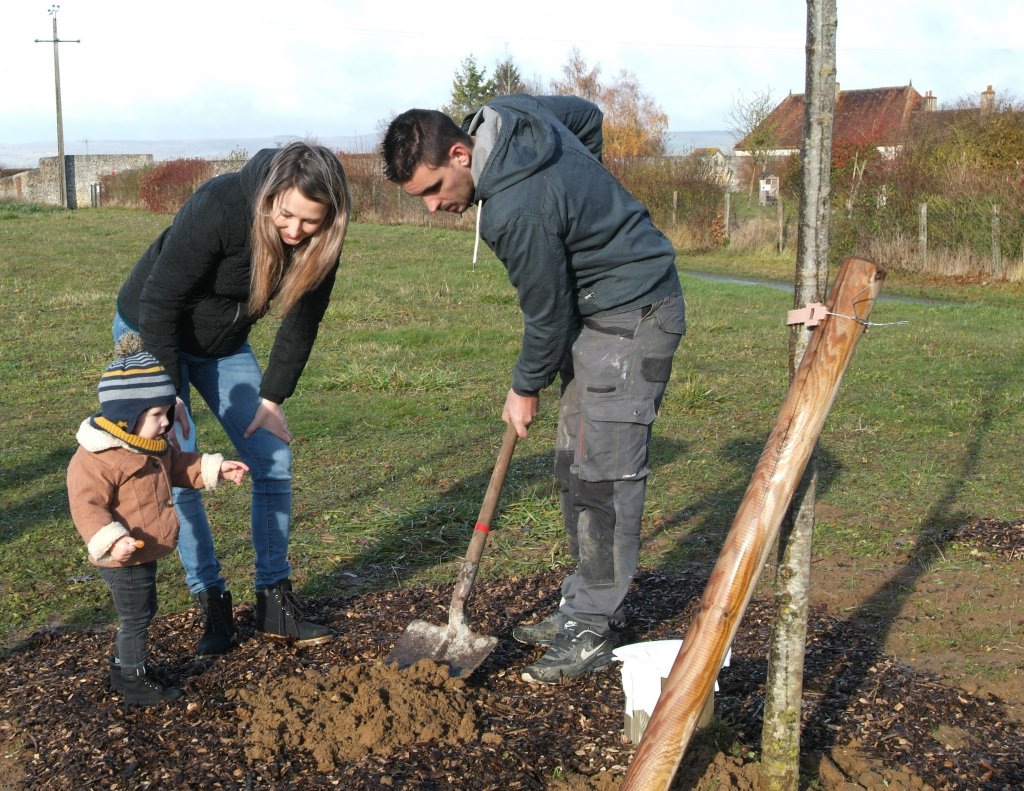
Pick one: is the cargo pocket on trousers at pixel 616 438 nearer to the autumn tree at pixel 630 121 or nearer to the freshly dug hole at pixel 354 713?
the freshly dug hole at pixel 354 713

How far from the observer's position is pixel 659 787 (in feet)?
7.66

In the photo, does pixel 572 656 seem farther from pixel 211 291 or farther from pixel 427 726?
pixel 211 291

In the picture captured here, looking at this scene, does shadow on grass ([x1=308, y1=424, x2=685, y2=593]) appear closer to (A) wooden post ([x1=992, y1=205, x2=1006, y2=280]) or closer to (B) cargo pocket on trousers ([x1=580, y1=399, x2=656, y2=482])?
(B) cargo pocket on trousers ([x1=580, y1=399, x2=656, y2=482])

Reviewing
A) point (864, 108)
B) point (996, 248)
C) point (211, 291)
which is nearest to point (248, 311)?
point (211, 291)

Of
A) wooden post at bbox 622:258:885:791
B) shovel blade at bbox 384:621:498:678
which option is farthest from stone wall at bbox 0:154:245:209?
wooden post at bbox 622:258:885:791

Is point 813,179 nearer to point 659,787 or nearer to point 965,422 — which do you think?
point 659,787

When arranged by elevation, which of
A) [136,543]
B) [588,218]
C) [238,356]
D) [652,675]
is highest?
[588,218]

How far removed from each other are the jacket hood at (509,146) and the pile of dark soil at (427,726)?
1565 millimetres

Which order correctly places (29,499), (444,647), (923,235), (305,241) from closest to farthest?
(305,241) < (444,647) < (29,499) < (923,235)

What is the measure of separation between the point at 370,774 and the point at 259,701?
522 millimetres

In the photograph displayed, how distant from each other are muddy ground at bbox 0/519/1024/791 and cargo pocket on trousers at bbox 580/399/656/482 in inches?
28.1

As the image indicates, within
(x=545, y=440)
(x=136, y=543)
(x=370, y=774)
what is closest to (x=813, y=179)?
(x=370, y=774)

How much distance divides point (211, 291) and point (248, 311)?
142mm

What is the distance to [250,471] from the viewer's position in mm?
3830
